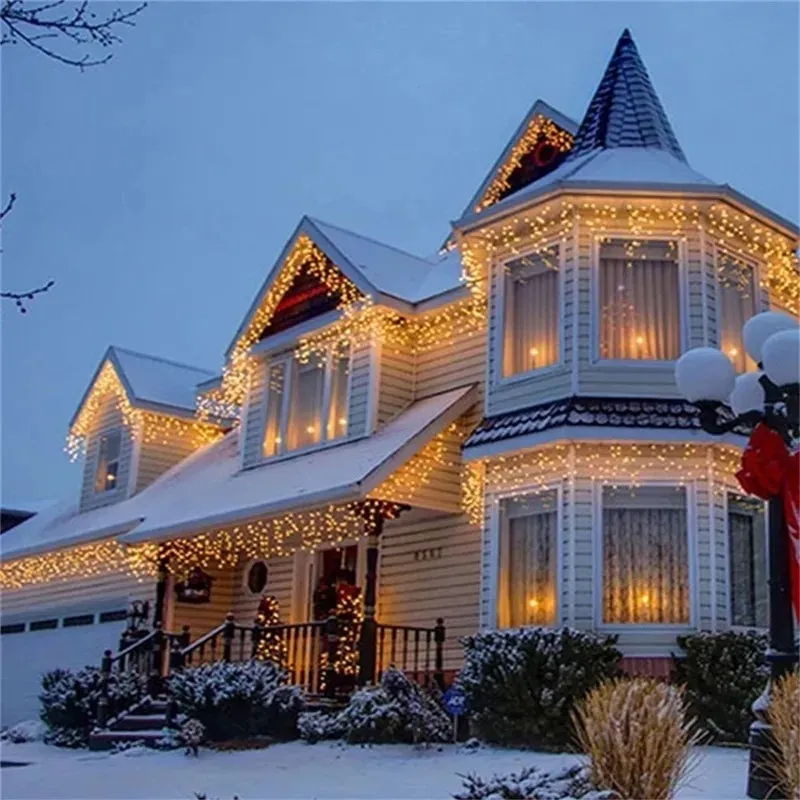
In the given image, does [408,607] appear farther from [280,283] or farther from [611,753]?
Answer: [611,753]

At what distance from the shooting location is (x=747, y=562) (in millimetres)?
12773

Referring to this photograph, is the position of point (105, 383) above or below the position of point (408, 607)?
above

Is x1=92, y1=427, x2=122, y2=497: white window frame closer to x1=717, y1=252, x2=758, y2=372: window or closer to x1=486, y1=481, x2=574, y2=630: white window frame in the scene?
x1=486, y1=481, x2=574, y2=630: white window frame

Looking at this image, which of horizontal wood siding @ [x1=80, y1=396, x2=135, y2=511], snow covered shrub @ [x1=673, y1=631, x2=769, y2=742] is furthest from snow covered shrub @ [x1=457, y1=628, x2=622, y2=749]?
horizontal wood siding @ [x1=80, y1=396, x2=135, y2=511]

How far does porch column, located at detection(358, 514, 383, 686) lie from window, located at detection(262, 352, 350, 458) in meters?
2.66

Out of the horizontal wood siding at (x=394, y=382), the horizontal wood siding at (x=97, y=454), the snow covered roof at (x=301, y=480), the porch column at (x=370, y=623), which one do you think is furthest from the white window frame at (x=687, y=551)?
the horizontal wood siding at (x=97, y=454)

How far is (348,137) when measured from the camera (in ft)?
386

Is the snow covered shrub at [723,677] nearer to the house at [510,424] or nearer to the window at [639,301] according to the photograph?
the house at [510,424]

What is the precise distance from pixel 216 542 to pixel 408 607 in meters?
3.65

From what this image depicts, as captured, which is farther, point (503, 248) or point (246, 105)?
point (246, 105)

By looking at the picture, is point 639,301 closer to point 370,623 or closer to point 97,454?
point 370,623

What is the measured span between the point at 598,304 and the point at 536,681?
442 centimetres

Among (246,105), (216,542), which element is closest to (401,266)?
(216,542)

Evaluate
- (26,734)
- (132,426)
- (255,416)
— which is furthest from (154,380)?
(26,734)
